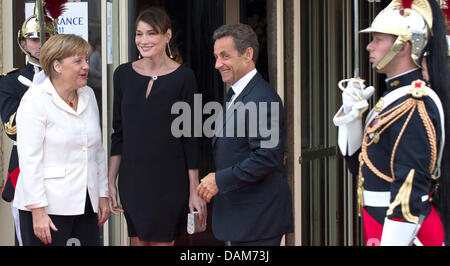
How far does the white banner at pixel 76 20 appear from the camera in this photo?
191 inches

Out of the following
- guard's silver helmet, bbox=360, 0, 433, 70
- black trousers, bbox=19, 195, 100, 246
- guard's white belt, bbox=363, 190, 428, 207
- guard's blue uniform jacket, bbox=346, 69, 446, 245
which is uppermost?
guard's silver helmet, bbox=360, 0, 433, 70

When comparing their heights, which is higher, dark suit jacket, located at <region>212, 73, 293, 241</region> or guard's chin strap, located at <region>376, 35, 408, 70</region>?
guard's chin strap, located at <region>376, 35, 408, 70</region>

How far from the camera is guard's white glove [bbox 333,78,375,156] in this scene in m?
3.04

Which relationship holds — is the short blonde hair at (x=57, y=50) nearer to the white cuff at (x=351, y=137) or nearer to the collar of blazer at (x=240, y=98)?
the collar of blazer at (x=240, y=98)

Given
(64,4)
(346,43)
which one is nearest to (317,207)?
(346,43)

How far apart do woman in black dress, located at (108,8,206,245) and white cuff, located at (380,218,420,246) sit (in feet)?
4.06

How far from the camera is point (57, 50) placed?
3.64m

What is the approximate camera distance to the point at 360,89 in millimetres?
3092

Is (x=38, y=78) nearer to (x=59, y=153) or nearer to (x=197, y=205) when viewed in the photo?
(x=59, y=153)

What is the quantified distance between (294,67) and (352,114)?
170cm

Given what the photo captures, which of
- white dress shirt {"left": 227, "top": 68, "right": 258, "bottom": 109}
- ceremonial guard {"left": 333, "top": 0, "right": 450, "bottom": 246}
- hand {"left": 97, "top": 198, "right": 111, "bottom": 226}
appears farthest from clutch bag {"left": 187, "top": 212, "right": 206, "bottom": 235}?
ceremonial guard {"left": 333, "top": 0, "right": 450, "bottom": 246}

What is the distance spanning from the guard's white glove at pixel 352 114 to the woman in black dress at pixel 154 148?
38.5 inches

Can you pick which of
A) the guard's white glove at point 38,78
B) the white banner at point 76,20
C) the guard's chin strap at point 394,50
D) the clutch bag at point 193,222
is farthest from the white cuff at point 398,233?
Result: the white banner at point 76,20

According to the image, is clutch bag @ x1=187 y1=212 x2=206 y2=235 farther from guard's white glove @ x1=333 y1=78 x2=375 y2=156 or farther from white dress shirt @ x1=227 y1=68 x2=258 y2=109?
guard's white glove @ x1=333 y1=78 x2=375 y2=156
